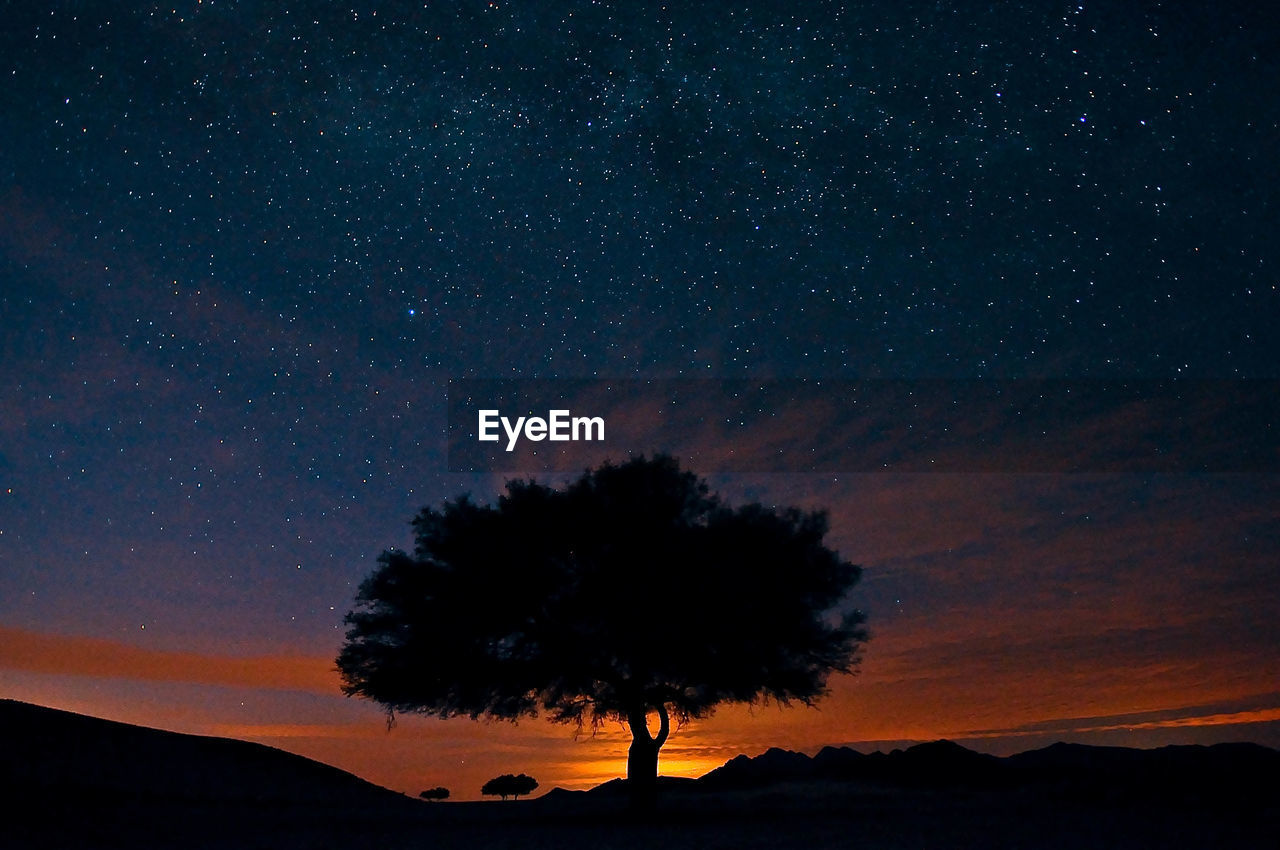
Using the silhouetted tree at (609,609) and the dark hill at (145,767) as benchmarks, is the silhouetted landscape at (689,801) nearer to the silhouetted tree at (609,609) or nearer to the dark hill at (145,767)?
the dark hill at (145,767)

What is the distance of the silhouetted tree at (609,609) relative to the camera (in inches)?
1063

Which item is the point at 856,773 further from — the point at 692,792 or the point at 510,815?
the point at 510,815

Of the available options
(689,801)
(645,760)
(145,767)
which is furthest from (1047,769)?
(145,767)

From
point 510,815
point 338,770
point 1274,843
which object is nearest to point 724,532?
point 510,815

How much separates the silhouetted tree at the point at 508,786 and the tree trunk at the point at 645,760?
16076 mm

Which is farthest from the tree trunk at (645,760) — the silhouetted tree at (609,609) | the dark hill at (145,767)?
the dark hill at (145,767)

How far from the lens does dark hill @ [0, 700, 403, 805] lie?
1347 inches

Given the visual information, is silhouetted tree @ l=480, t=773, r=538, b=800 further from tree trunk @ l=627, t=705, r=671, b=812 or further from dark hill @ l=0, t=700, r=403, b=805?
tree trunk @ l=627, t=705, r=671, b=812

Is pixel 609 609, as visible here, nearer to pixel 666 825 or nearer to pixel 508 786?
pixel 666 825

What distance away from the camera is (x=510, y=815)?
31.9 meters

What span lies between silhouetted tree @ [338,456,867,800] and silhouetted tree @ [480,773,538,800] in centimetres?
1598

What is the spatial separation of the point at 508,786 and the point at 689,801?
9.88m

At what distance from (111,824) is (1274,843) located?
27.2 metres

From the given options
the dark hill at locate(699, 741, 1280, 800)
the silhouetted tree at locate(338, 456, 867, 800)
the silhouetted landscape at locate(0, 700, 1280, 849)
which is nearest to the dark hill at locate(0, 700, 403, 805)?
the silhouetted landscape at locate(0, 700, 1280, 849)
